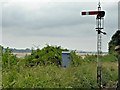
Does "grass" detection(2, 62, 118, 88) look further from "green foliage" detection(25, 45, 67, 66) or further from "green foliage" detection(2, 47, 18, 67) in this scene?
"green foliage" detection(25, 45, 67, 66)

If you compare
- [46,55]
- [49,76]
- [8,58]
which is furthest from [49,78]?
[46,55]

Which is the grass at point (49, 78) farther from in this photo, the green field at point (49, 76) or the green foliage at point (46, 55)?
the green foliage at point (46, 55)

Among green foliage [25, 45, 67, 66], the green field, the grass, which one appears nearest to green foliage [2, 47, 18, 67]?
the green field

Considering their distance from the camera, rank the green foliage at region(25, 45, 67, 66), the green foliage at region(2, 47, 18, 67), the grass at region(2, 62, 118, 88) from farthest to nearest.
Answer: the green foliage at region(25, 45, 67, 66), the green foliage at region(2, 47, 18, 67), the grass at region(2, 62, 118, 88)

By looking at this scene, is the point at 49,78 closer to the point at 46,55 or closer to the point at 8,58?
the point at 8,58

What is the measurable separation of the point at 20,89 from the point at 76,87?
1.51m

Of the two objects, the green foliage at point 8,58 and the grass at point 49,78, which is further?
the green foliage at point 8,58

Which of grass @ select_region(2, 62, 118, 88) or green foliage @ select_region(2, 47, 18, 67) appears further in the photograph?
green foliage @ select_region(2, 47, 18, 67)

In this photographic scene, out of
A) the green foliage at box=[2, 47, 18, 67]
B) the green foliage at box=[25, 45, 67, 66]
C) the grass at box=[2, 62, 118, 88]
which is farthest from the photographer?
the green foliage at box=[25, 45, 67, 66]

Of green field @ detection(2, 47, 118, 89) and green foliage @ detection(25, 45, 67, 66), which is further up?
green foliage @ detection(25, 45, 67, 66)

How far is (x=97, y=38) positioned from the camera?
321 inches

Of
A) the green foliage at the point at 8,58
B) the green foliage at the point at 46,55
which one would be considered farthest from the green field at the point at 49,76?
the green foliage at the point at 46,55

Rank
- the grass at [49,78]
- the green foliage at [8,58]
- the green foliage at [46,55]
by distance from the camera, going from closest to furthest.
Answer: the grass at [49,78] < the green foliage at [8,58] < the green foliage at [46,55]

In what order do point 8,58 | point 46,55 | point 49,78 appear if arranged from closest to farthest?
point 49,78
point 8,58
point 46,55
